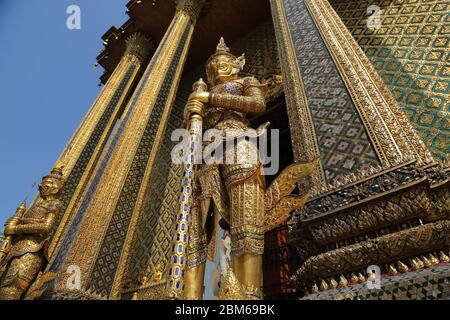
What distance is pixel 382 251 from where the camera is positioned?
1.40 metres

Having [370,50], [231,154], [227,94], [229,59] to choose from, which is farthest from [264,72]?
[231,154]

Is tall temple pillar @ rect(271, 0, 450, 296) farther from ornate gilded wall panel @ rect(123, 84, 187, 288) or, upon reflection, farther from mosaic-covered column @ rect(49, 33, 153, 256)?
mosaic-covered column @ rect(49, 33, 153, 256)

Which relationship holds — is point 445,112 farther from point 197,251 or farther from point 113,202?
point 113,202

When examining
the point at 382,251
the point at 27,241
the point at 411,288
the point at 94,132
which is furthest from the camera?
the point at 94,132

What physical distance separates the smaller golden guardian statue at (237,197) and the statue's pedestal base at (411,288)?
0.57 metres

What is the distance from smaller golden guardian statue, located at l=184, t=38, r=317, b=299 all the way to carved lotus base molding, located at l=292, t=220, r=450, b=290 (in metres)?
0.38

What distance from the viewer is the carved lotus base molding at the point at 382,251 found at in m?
1.33

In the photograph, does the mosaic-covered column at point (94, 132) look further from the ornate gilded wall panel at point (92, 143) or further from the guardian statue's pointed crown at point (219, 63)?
the guardian statue's pointed crown at point (219, 63)

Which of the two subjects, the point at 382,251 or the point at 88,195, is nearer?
the point at 382,251

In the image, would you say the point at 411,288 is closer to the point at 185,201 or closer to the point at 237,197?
the point at 237,197

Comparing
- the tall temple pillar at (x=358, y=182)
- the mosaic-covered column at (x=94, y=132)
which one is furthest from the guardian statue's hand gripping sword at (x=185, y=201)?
the mosaic-covered column at (x=94, y=132)

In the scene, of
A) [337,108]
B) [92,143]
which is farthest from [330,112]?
[92,143]

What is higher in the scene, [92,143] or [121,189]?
[92,143]

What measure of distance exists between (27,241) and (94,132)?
2.68 m
